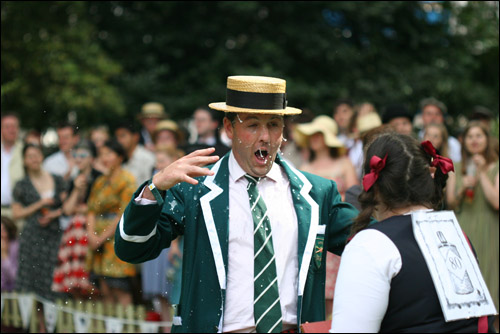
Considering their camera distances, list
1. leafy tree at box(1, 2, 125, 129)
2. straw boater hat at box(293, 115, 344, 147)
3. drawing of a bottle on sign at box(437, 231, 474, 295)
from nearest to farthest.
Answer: drawing of a bottle on sign at box(437, 231, 474, 295)
leafy tree at box(1, 2, 125, 129)
straw boater hat at box(293, 115, 344, 147)

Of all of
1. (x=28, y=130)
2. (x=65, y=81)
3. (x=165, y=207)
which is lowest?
(x=165, y=207)

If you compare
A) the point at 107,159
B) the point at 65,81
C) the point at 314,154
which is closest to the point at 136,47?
the point at 65,81

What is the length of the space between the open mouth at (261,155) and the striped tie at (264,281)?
0.25 meters

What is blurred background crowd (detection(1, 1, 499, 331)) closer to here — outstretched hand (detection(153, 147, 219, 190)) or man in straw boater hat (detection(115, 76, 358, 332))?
man in straw boater hat (detection(115, 76, 358, 332))

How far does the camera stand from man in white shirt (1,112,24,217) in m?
8.15

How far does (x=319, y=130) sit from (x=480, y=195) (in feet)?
5.94

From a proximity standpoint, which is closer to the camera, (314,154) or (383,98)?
(314,154)

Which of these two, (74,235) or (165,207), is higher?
(165,207)

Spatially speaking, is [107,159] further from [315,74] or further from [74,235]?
[315,74]

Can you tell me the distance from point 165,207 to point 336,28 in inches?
277

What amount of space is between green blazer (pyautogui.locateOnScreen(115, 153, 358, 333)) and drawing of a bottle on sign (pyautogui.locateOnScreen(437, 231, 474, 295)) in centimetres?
86

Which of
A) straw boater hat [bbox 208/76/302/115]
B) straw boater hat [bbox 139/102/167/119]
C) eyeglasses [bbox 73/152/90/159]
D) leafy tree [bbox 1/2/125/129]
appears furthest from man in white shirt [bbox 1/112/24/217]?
straw boater hat [bbox 208/76/302/115]

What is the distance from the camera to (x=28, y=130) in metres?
10.8

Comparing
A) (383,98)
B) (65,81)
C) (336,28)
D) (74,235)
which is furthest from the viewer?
(383,98)
